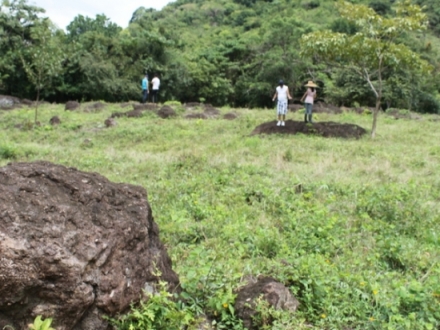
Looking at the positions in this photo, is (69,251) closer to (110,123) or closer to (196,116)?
(110,123)

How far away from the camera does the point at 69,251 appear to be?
3.05 m

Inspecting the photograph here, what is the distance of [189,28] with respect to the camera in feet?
176

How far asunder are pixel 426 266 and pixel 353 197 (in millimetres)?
2406

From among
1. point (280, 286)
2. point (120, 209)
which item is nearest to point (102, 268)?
point (120, 209)

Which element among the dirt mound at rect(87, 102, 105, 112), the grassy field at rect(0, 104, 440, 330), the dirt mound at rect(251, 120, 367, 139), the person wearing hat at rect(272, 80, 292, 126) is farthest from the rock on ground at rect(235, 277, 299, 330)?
the dirt mound at rect(87, 102, 105, 112)

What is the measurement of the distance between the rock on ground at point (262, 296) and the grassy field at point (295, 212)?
0.27 ft

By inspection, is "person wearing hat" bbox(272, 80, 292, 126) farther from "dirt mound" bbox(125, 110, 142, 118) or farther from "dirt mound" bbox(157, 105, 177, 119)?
"dirt mound" bbox(125, 110, 142, 118)

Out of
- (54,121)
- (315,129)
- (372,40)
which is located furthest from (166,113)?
(372,40)

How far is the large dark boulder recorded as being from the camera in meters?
2.87

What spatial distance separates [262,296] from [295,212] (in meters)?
2.98

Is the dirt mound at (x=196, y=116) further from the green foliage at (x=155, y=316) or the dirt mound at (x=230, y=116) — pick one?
the green foliage at (x=155, y=316)

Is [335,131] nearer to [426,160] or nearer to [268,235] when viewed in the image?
[426,160]

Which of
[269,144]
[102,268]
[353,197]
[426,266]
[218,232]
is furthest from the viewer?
[269,144]

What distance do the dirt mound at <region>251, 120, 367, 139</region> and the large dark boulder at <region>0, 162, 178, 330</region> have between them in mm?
10367
